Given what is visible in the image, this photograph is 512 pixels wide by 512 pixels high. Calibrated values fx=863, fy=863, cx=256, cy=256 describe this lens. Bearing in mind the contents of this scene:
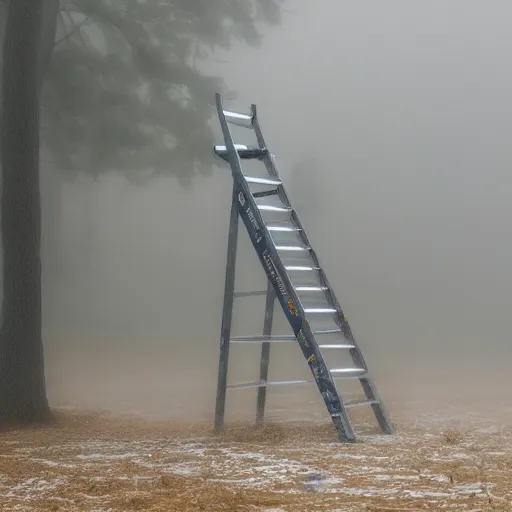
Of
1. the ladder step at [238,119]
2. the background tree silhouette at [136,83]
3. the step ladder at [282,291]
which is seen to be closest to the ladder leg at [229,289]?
the step ladder at [282,291]

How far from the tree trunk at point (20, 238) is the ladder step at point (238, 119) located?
7.21 ft

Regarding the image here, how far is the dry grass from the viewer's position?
4.53 metres

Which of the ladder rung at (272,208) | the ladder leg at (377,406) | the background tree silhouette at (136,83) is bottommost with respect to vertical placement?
the ladder leg at (377,406)

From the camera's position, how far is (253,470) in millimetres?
5246

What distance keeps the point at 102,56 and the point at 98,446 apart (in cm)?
566

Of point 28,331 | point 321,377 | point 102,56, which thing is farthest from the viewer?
point 102,56

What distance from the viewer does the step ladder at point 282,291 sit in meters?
6.07

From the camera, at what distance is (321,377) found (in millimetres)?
6051

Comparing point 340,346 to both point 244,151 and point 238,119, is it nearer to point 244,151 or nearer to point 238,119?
point 244,151

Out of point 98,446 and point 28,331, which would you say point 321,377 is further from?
point 28,331

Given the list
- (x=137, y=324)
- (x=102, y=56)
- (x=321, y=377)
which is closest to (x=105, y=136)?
(x=102, y=56)

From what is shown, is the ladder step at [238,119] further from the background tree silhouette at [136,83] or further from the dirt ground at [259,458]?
the background tree silhouette at [136,83]

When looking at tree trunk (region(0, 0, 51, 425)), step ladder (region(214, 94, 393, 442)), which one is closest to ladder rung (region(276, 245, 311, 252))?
step ladder (region(214, 94, 393, 442))

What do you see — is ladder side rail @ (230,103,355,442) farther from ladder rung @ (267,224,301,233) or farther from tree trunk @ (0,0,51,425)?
tree trunk @ (0,0,51,425)
